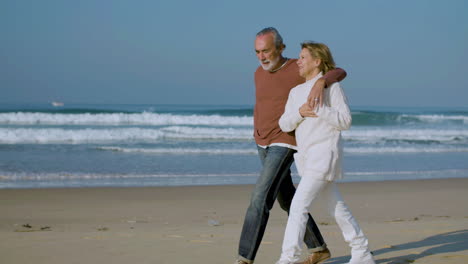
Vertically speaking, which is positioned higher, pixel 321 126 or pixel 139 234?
pixel 321 126

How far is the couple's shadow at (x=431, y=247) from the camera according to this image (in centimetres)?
450

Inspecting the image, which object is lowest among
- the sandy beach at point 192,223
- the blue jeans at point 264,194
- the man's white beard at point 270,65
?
the sandy beach at point 192,223

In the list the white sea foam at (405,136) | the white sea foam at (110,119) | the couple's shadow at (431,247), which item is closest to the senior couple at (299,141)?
the couple's shadow at (431,247)

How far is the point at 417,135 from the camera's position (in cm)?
2547

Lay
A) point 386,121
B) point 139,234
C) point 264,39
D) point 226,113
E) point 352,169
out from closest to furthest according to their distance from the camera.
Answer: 1. point 264,39
2. point 139,234
3. point 352,169
4. point 386,121
5. point 226,113

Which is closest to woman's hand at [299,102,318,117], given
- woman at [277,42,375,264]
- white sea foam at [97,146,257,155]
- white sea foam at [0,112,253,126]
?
woman at [277,42,375,264]

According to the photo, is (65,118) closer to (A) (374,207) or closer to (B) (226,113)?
(B) (226,113)

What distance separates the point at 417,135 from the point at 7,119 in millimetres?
19996

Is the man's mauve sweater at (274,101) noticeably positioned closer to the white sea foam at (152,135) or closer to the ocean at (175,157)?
the ocean at (175,157)

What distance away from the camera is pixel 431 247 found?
5.00m

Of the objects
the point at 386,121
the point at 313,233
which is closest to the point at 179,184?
the point at 313,233

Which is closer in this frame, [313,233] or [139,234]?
[313,233]

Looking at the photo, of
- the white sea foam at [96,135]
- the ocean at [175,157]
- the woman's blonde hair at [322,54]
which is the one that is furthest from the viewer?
the white sea foam at [96,135]

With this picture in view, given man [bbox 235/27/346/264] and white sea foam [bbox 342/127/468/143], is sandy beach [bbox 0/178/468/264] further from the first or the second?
white sea foam [bbox 342/127/468/143]
